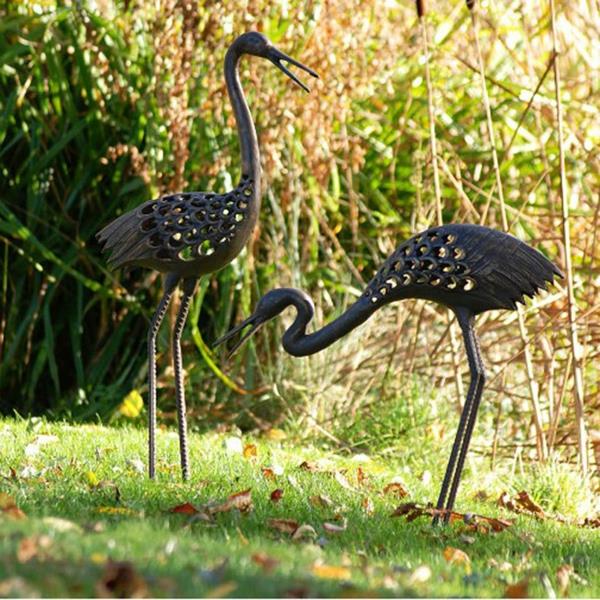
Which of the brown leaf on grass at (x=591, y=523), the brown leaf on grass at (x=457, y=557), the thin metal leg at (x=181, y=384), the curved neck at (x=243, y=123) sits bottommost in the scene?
the brown leaf on grass at (x=457, y=557)

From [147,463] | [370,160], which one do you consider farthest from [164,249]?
[370,160]

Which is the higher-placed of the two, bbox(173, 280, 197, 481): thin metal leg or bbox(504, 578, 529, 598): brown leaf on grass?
bbox(173, 280, 197, 481): thin metal leg

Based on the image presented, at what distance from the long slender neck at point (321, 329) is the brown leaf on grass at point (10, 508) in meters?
1.38

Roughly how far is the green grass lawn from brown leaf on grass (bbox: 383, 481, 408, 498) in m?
0.05

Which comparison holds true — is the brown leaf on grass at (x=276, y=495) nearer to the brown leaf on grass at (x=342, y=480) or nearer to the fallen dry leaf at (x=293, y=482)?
the fallen dry leaf at (x=293, y=482)

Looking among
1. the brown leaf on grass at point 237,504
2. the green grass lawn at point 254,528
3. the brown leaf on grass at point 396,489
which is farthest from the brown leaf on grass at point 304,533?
the brown leaf on grass at point 396,489

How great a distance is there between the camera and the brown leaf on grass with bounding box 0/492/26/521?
147 inches

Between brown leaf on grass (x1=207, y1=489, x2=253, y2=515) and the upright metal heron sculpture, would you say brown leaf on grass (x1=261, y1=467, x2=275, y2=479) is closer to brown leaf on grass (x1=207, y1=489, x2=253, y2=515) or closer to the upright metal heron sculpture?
the upright metal heron sculpture

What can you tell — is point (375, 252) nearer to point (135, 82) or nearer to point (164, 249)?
point (135, 82)

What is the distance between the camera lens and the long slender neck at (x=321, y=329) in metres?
4.75

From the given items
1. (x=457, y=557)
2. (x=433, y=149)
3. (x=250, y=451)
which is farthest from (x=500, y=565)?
(x=433, y=149)

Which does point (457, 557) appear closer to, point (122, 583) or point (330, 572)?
point (330, 572)

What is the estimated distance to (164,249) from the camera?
4914 millimetres

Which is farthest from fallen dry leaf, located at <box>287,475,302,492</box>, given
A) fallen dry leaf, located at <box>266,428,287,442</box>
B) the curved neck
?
fallen dry leaf, located at <box>266,428,287,442</box>
